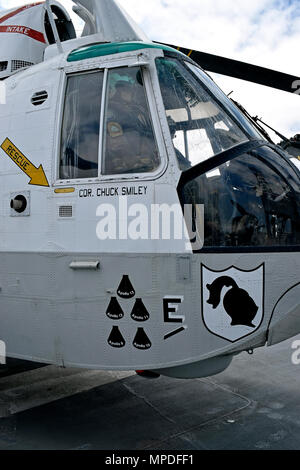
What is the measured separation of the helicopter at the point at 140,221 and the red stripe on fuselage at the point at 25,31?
3.48 ft

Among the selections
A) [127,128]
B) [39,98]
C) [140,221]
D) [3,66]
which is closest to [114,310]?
[140,221]

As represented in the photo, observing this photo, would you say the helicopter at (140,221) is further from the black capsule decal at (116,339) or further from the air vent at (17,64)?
the air vent at (17,64)

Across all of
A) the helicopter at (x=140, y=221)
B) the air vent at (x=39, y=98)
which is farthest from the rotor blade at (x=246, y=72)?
the air vent at (x=39, y=98)

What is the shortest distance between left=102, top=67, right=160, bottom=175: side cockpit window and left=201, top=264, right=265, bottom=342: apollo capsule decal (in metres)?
1.07

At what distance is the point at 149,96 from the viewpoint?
3.73 m

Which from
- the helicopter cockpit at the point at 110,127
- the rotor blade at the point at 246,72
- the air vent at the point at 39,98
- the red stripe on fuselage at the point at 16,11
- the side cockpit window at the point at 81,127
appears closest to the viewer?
the helicopter cockpit at the point at 110,127

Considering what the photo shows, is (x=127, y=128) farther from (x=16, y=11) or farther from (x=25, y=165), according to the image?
(x=16, y=11)

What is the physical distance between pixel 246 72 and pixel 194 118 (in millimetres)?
3403

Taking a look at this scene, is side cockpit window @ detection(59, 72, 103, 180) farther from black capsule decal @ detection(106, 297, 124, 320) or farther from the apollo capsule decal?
the apollo capsule decal

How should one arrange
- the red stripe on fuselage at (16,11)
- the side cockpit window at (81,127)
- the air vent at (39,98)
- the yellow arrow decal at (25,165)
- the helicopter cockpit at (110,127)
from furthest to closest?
the red stripe on fuselage at (16,11) < the air vent at (39,98) < the yellow arrow decal at (25,165) < the side cockpit window at (81,127) < the helicopter cockpit at (110,127)

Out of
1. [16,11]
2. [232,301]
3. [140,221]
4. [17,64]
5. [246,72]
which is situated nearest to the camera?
[232,301]

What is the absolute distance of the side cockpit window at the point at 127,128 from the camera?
12.0 ft

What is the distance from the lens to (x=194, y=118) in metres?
3.82
